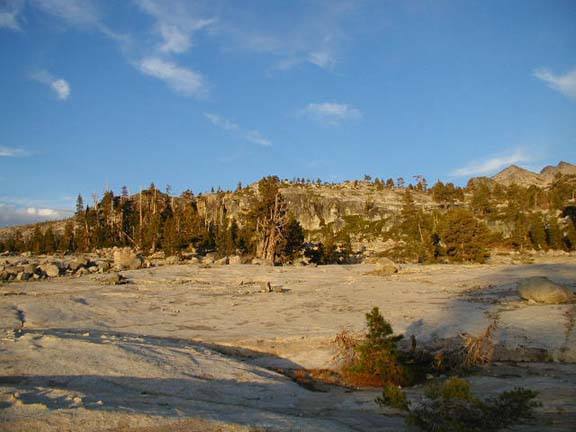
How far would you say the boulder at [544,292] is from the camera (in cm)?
1866

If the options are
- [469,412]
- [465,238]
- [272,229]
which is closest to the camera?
[469,412]

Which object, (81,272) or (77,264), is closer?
(81,272)

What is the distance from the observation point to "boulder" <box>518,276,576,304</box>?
734 inches

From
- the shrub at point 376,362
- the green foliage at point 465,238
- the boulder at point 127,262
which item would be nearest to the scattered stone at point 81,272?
the boulder at point 127,262

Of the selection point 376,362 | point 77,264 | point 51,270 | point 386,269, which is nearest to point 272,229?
point 386,269

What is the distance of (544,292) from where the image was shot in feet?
62.4

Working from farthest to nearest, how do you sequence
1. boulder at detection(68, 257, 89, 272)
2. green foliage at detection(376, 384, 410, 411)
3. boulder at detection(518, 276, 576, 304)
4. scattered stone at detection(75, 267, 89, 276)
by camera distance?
boulder at detection(68, 257, 89, 272) < scattered stone at detection(75, 267, 89, 276) < boulder at detection(518, 276, 576, 304) < green foliage at detection(376, 384, 410, 411)

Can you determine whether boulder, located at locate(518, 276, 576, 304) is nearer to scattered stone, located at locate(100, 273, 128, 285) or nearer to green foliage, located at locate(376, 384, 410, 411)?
green foliage, located at locate(376, 384, 410, 411)

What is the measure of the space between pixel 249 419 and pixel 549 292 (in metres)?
16.8

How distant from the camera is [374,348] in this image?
38.4ft

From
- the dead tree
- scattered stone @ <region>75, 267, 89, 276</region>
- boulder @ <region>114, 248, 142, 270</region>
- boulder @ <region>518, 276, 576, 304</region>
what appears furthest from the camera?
the dead tree

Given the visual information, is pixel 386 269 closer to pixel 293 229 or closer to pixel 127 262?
pixel 293 229

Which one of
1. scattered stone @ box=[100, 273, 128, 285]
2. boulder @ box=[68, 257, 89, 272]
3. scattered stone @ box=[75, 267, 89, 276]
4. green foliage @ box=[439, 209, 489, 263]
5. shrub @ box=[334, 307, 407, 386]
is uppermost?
green foliage @ box=[439, 209, 489, 263]

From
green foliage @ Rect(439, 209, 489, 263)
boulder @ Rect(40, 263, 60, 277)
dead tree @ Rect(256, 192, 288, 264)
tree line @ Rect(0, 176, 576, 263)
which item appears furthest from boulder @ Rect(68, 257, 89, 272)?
green foliage @ Rect(439, 209, 489, 263)
